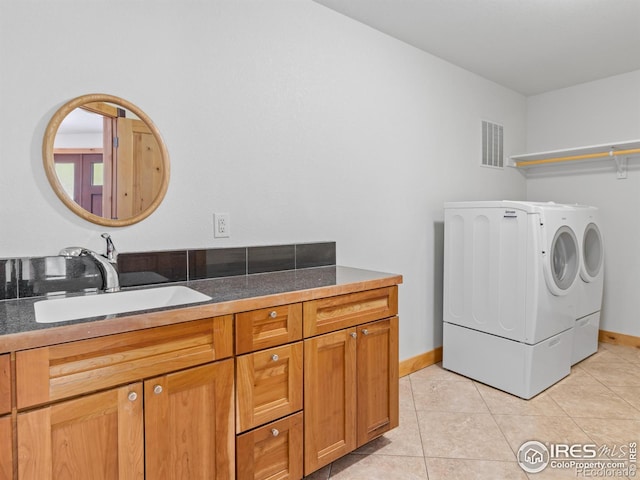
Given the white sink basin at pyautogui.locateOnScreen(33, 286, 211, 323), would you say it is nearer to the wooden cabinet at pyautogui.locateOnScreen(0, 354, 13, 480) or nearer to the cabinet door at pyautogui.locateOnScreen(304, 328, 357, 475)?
the wooden cabinet at pyautogui.locateOnScreen(0, 354, 13, 480)

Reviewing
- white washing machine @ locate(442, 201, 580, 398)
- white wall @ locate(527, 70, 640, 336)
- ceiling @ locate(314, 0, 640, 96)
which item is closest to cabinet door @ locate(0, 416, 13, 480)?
ceiling @ locate(314, 0, 640, 96)

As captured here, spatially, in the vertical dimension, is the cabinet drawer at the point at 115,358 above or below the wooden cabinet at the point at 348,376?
above

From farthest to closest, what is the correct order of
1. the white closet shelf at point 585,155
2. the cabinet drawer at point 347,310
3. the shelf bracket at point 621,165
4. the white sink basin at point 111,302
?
the shelf bracket at point 621,165, the white closet shelf at point 585,155, the cabinet drawer at point 347,310, the white sink basin at point 111,302

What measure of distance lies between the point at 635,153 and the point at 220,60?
3375 millimetres

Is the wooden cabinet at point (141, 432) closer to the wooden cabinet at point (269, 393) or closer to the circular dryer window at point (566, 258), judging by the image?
the wooden cabinet at point (269, 393)

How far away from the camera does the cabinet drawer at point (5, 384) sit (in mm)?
994

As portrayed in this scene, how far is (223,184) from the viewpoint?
1989 mm

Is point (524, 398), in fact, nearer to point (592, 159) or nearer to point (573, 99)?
point (592, 159)

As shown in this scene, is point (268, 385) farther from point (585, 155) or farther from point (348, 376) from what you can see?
point (585, 155)

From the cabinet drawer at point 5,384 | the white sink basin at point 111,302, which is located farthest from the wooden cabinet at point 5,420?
the white sink basin at point 111,302

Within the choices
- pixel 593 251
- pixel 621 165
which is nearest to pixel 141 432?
pixel 593 251

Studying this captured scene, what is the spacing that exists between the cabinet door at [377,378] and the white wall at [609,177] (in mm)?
2773

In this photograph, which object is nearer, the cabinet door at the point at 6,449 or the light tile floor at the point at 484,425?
the cabinet door at the point at 6,449

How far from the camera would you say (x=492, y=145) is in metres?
3.60
